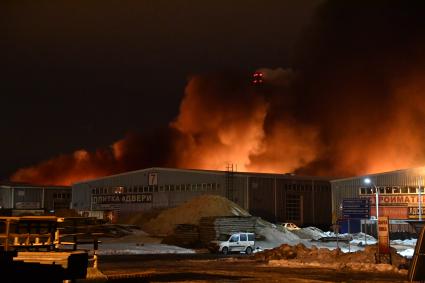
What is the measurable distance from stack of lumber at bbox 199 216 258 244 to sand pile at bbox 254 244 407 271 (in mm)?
14689

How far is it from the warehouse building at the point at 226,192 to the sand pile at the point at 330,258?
3204cm

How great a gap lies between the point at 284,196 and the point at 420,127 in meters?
23.3

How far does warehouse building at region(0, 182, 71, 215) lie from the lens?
9081cm

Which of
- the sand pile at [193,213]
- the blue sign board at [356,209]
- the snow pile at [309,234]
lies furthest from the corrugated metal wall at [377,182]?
the blue sign board at [356,209]

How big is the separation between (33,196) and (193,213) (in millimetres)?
38620

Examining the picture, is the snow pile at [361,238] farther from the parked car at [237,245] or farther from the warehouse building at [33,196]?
the warehouse building at [33,196]

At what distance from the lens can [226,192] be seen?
70875mm

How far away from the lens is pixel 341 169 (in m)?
94.2

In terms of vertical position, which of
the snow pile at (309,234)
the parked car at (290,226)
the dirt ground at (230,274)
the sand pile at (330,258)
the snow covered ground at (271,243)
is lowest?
the dirt ground at (230,274)

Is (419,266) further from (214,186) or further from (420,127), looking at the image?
(420,127)

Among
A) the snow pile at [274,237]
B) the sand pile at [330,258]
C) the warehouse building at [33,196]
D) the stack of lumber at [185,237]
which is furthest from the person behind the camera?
the warehouse building at [33,196]

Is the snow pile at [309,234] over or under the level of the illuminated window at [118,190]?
under

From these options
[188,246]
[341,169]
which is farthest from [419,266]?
[341,169]

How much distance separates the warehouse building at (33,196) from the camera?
90812 mm
